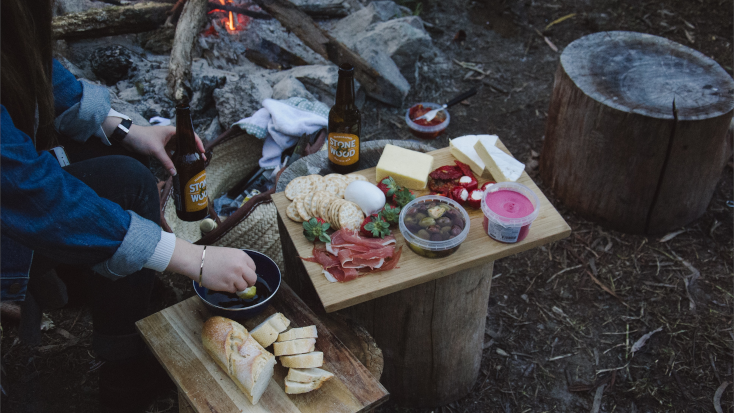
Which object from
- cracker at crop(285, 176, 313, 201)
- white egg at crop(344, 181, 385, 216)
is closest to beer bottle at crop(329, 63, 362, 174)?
cracker at crop(285, 176, 313, 201)

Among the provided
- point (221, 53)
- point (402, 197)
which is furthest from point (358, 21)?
point (402, 197)

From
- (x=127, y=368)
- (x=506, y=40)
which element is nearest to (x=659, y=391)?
(x=127, y=368)

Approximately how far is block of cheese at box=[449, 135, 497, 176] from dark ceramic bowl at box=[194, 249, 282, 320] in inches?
43.6

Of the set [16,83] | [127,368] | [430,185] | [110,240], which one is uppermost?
[16,83]

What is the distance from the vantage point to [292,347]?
213 cm

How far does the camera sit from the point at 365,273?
2.17 metres

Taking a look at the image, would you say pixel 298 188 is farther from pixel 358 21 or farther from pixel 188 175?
pixel 358 21

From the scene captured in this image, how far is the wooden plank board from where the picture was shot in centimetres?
210

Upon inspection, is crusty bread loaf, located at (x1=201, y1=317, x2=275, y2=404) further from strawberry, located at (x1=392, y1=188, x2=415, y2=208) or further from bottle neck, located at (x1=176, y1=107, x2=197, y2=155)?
bottle neck, located at (x1=176, y1=107, x2=197, y2=155)

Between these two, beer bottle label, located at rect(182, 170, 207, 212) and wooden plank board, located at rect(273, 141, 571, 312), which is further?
beer bottle label, located at rect(182, 170, 207, 212)

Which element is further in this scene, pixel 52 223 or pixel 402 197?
pixel 402 197

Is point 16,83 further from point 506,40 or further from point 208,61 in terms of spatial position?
point 506,40

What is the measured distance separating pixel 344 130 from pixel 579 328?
2121mm

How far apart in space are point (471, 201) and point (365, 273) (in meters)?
0.64
